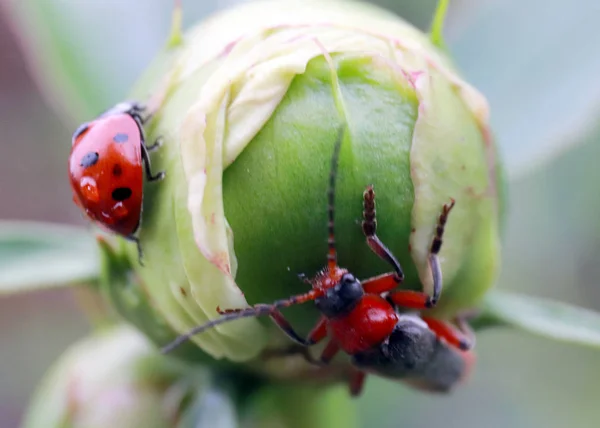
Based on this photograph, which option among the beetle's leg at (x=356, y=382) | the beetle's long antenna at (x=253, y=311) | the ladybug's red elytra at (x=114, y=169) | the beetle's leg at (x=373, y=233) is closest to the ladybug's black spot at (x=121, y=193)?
the ladybug's red elytra at (x=114, y=169)

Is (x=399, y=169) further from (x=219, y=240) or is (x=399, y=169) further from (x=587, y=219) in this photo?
(x=587, y=219)

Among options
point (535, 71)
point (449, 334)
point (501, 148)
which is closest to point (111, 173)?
point (449, 334)

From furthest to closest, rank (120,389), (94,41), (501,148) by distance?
(94,41) < (501,148) < (120,389)

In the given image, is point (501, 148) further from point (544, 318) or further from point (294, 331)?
point (294, 331)

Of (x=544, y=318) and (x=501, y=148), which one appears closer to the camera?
(x=544, y=318)

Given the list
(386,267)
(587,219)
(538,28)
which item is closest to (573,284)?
(587,219)

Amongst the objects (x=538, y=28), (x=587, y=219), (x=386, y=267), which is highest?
(x=538, y=28)

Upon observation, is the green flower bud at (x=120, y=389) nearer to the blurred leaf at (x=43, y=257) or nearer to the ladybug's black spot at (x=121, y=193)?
the blurred leaf at (x=43, y=257)
